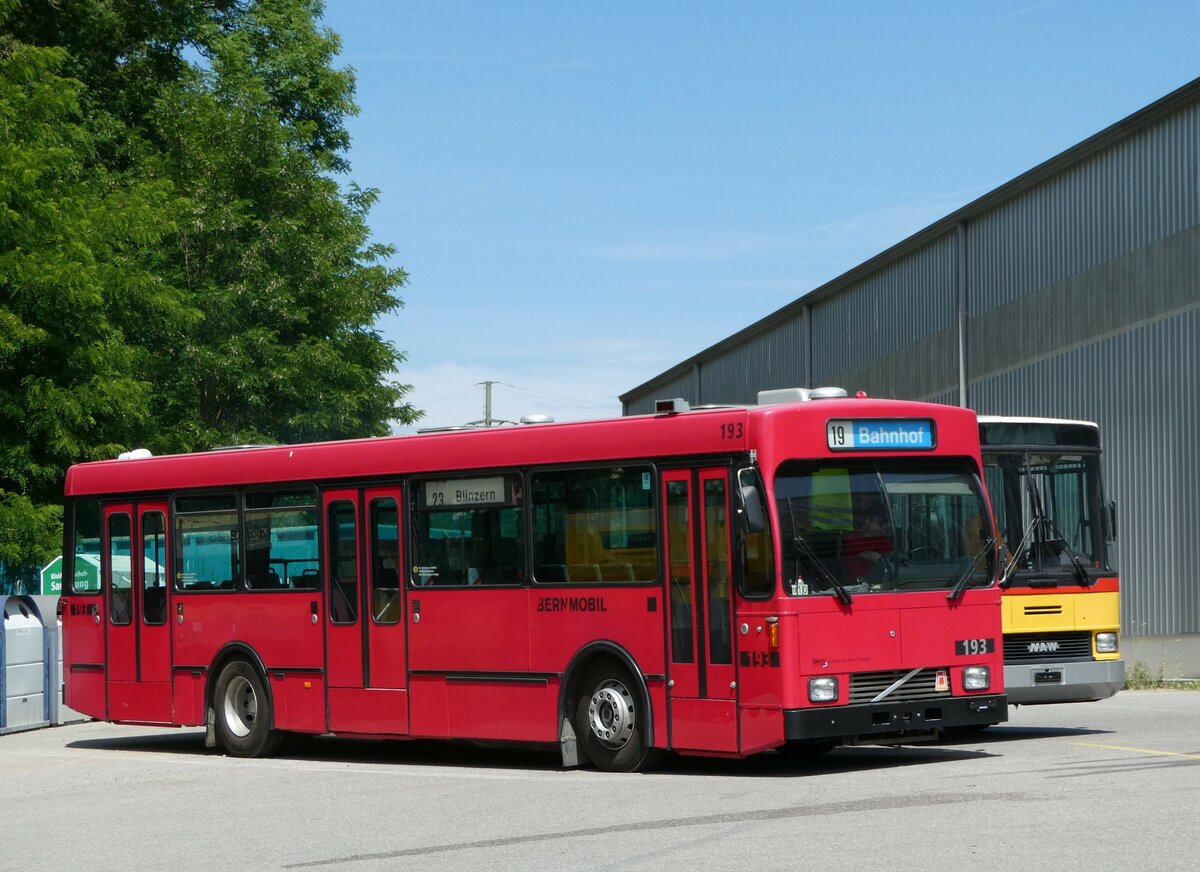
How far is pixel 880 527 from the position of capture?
13500 millimetres

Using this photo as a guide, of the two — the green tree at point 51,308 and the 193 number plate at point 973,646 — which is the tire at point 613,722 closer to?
the 193 number plate at point 973,646

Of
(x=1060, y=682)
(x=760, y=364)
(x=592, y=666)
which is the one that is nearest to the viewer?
(x=592, y=666)

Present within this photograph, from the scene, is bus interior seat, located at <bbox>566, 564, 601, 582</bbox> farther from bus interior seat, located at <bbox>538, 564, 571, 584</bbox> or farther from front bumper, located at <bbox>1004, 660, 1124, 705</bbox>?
front bumper, located at <bbox>1004, 660, 1124, 705</bbox>

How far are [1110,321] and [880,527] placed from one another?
17.0m

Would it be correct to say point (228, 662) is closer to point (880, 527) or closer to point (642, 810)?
point (880, 527)

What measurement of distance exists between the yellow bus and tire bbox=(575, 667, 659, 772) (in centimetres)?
386

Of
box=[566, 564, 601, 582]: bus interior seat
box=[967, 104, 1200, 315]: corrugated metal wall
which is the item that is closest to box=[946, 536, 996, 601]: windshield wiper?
box=[566, 564, 601, 582]: bus interior seat

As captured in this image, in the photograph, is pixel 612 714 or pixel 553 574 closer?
pixel 612 714

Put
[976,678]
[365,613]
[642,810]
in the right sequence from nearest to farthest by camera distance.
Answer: [642,810] < [976,678] < [365,613]

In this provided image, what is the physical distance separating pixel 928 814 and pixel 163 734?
13.6 meters

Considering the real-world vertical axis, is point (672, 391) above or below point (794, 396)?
above

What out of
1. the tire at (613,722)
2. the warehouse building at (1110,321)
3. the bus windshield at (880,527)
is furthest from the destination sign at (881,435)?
the warehouse building at (1110,321)

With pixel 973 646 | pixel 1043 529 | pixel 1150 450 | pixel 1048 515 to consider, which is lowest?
pixel 973 646

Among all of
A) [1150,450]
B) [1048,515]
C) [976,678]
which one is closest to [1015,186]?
[1150,450]
